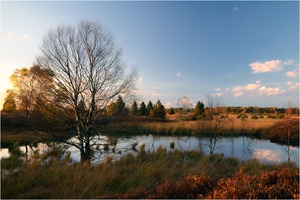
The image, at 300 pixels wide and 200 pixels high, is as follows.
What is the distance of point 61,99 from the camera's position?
10188 mm

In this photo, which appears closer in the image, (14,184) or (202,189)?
(202,189)

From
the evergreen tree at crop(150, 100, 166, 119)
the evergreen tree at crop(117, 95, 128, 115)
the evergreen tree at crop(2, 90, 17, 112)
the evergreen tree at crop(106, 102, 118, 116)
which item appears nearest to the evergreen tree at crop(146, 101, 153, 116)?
the evergreen tree at crop(150, 100, 166, 119)

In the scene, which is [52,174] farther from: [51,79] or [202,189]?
[51,79]

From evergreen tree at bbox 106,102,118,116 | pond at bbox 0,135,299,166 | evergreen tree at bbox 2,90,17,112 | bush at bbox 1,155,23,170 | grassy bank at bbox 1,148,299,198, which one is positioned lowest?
pond at bbox 0,135,299,166

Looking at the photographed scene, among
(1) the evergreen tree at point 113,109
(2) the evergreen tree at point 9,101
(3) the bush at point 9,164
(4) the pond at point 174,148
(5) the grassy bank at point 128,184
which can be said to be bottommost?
(4) the pond at point 174,148

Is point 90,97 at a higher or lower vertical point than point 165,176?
higher

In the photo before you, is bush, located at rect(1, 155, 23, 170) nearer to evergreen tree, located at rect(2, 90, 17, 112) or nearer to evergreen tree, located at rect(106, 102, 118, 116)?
evergreen tree, located at rect(106, 102, 118, 116)

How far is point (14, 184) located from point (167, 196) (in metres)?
3.70

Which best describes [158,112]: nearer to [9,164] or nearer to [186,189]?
[9,164]

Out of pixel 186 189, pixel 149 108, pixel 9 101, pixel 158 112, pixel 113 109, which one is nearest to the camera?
pixel 186 189

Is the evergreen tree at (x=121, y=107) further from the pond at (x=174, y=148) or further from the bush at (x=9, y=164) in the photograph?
the bush at (x=9, y=164)

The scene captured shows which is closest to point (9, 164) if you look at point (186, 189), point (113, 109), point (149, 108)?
point (113, 109)

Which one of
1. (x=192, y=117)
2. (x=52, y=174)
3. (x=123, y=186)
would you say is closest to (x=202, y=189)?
(x=123, y=186)

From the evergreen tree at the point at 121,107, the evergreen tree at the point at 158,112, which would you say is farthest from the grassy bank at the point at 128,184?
the evergreen tree at the point at 158,112
